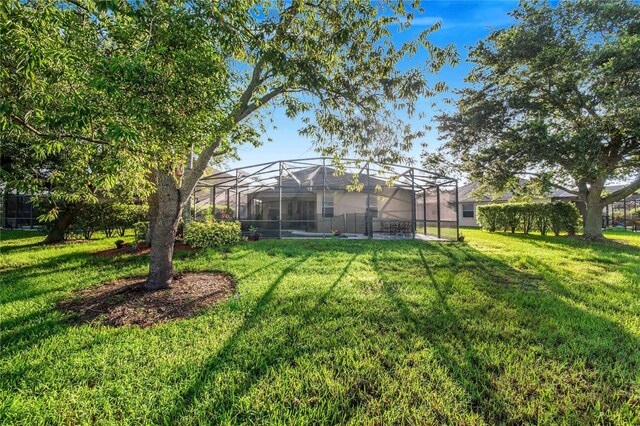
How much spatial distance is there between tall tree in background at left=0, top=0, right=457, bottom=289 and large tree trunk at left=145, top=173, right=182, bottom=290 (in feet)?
0.06

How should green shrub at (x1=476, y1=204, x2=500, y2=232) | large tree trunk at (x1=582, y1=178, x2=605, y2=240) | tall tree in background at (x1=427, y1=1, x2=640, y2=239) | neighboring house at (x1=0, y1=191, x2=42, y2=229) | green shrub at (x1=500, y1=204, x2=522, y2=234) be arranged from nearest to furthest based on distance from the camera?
1. tall tree in background at (x1=427, y1=1, x2=640, y2=239)
2. large tree trunk at (x1=582, y1=178, x2=605, y2=240)
3. green shrub at (x1=500, y1=204, x2=522, y2=234)
4. green shrub at (x1=476, y1=204, x2=500, y2=232)
5. neighboring house at (x1=0, y1=191, x2=42, y2=229)

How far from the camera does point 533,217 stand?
13805 millimetres

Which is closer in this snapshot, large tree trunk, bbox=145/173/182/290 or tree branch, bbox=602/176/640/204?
large tree trunk, bbox=145/173/182/290

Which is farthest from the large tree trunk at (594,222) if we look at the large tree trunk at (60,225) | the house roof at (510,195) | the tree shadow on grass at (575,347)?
the large tree trunk at (60,225)

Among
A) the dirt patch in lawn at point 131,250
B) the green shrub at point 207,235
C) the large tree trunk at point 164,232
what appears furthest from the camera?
the green shrub at point 207,235

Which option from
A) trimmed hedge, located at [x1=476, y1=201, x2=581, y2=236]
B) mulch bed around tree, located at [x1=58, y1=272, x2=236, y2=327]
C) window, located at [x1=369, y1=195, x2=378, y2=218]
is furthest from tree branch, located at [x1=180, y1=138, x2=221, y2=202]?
trimmed hedge, located at [x1=476, y1=201, x2=581, y2=236]

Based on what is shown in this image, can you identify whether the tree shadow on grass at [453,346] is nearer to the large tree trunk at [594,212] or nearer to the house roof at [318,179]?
the house roof at [318,179]

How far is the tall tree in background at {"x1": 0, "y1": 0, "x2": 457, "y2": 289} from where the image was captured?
7.66 ft

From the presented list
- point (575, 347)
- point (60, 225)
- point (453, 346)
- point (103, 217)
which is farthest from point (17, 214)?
point (575, 347)

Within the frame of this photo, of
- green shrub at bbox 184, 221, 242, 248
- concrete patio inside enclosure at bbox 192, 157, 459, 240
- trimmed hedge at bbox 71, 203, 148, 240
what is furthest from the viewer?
concrete patio inside enclosure at bbox 192, 157, 459, 240

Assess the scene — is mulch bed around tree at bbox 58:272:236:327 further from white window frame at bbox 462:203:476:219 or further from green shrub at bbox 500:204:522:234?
white window frame at bbox 462:203:476:219

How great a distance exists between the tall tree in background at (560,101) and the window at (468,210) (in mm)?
12127

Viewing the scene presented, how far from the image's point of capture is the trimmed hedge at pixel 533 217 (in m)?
12.7

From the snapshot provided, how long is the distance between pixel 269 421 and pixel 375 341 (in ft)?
4.62
